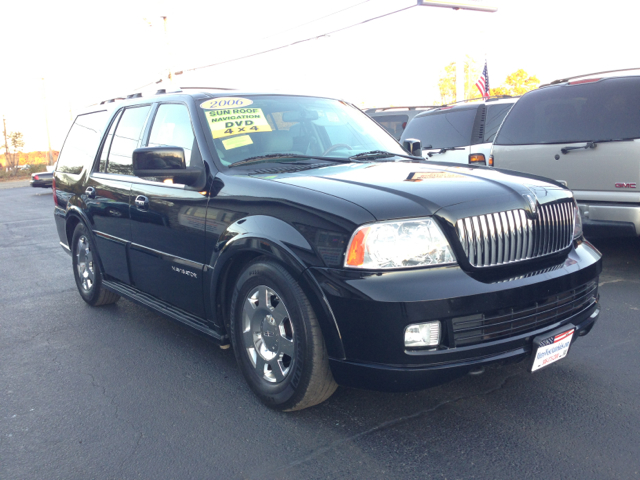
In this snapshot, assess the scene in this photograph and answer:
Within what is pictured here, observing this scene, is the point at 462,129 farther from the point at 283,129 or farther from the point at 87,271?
the point at 87,271

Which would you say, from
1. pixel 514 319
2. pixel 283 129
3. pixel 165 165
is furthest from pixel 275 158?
pixel 514 319

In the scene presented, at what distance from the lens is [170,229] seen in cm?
396

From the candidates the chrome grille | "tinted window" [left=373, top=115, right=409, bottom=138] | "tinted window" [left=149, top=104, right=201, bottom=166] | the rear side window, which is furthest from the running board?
"tinted window" [left=373, top=115, right=409, bottom=138]

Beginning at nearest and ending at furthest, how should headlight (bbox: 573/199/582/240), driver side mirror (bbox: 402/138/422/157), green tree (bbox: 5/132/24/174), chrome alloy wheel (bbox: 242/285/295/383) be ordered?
chrome alloy wheel (bbox: 242/285/295/383) < headlight (bbox: 573/199/582/240) < driver side mirror (bbox: 402/138/422/157) < green tree (bbox: 5/132/24/174)

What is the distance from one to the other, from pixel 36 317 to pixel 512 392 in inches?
168

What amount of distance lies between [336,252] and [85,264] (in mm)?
3677

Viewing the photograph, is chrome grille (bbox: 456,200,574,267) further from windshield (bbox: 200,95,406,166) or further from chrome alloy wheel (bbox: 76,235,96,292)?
chrome alloy wheel (bbox: 76,235,96,292)

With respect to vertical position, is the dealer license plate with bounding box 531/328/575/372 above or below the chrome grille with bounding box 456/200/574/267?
below

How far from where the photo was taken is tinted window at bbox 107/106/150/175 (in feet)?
15.3

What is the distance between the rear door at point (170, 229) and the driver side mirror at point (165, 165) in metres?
0.11

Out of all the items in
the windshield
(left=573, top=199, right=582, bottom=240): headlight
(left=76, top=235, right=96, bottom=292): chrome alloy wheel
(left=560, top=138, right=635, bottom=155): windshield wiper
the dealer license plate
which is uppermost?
the windshield

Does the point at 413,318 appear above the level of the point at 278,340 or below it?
above

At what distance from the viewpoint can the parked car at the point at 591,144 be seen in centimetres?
574

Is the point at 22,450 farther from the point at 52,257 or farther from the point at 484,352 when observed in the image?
the point at 52,257
